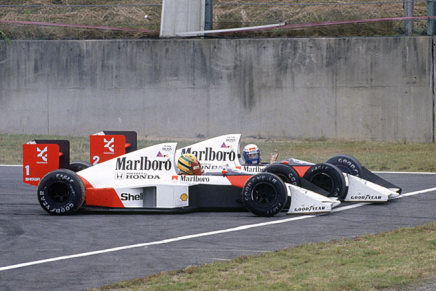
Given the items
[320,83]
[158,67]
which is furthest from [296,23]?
[158,67]

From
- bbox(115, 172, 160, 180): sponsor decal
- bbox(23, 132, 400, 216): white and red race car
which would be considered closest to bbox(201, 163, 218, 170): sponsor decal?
bbox(23, 132, 400, 216): white and red race car

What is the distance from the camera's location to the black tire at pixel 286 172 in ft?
37.1

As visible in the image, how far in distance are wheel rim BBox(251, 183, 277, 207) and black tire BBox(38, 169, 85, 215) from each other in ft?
8.88

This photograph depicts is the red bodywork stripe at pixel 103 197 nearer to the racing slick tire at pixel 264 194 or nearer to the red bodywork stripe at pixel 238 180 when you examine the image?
the red bodywork stripe at pixel 238 180

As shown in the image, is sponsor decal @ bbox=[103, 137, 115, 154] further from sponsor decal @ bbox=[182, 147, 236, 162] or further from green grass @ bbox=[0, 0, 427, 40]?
green grass @ bbox=[0, 0, 427, 40]

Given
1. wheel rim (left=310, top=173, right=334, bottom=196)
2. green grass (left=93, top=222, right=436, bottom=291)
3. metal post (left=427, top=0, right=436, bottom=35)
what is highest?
metal post (left=427, top=0, right=436, bottom=35)

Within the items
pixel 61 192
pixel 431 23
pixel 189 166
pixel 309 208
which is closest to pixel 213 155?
pixel 189 166

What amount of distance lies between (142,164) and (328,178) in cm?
318

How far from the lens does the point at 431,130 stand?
2078cm

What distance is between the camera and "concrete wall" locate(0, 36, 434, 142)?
20938 mm

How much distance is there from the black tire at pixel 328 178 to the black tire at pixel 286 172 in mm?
308

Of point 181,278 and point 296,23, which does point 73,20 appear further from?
point 181,278

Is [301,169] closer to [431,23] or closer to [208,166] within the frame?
[208,166]

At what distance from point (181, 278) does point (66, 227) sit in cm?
342
